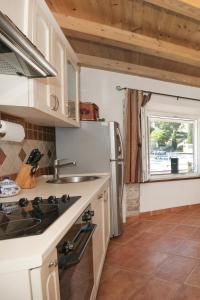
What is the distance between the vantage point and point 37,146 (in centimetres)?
228

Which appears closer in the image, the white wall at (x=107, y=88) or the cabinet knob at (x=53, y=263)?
the cabinet knob at (x=53, y=263)

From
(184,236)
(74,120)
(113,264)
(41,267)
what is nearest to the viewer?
(41,267)

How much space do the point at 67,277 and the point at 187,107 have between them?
358cm

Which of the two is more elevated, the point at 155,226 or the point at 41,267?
the point at 41,267

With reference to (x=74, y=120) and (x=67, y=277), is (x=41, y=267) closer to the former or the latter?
(x=67, y=277)

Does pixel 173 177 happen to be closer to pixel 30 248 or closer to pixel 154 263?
pixel 154 263

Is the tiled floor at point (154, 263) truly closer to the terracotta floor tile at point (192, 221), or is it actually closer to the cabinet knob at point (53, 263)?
the terracotta floor tile at point (192, 221)

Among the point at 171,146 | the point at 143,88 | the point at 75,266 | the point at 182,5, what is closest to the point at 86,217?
the point at 75,266

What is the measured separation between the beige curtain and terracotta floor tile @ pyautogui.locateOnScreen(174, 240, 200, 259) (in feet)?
3.50

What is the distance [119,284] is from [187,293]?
0.54m

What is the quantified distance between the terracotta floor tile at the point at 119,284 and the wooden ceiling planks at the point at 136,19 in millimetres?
2349

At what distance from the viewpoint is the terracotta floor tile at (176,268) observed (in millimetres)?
1842

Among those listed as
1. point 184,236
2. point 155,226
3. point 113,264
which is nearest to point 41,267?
point 113,264

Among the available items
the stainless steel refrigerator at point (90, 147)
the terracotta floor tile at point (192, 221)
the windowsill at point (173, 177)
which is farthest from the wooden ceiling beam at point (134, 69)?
the terracotta floor tile at point (192, 221)
